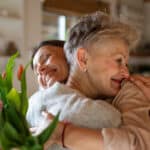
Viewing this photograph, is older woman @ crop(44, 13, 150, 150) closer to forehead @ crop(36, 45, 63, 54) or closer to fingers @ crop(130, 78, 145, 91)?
fingers @ crop(130, 78, 145, 91)

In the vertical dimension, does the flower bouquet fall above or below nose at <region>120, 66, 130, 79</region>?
below

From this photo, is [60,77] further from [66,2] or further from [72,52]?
[66,2]

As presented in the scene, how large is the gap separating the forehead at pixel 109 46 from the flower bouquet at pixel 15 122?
0.34 meters

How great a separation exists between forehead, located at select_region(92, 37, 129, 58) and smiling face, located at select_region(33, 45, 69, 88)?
0.18 metres

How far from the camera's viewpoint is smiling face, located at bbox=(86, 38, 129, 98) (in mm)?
1112

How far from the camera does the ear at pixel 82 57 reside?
3.69 ft

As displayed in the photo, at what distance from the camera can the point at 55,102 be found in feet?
3.59

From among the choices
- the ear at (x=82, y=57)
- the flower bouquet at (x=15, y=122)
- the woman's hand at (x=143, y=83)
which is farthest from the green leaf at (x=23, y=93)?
the woman's hand at (x=143, y=83)

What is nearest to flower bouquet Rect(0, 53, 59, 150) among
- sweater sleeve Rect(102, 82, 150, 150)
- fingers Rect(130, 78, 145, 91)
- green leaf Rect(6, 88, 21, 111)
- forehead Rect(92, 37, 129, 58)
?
green leaf Rect(6, 88, 21, 111)

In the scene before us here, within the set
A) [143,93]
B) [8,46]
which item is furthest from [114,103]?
[8,46]

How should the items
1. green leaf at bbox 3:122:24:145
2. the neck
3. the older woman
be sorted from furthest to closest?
the neck → the older woman → green leaf at bbox 3:122:24:145

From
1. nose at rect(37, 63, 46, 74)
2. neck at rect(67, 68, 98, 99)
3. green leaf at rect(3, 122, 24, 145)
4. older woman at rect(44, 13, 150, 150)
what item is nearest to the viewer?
green leaf at rect(3, 122, 24, 145)

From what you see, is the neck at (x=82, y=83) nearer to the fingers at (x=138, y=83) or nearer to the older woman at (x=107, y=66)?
the older woman at (x=107, y=66)

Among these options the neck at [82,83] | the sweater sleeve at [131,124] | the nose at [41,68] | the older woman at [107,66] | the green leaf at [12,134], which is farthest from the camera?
the nose at [41,68]
